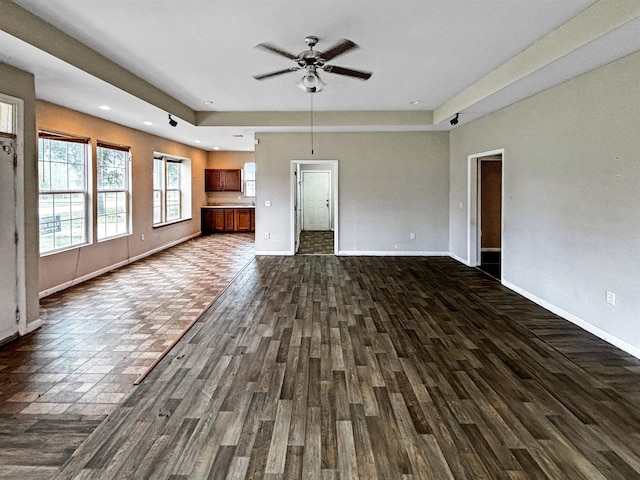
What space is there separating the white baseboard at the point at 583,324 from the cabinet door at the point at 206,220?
31.1ft

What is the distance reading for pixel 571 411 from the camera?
275 centimetres

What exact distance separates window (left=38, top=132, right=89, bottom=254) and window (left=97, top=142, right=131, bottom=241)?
0.45 m

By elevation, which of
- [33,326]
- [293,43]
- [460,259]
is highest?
[293,43]

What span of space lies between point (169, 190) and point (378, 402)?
366 inches

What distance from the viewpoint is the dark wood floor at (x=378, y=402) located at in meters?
2.22

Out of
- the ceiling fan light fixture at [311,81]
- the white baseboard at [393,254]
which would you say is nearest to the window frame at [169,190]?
the white baseboard at [393,254]

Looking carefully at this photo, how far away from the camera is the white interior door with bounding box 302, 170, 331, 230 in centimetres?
1462

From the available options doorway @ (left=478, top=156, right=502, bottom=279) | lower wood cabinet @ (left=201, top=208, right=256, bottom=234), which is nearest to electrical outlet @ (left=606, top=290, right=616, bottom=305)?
doorway @ (left=478, top=156, right=502, bottom=279)

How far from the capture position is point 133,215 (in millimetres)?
8453

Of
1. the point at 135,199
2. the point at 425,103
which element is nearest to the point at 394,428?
the point at 425,103

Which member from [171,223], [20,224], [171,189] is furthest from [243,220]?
[20,224]

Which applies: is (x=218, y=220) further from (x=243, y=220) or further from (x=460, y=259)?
(x=460, y=259)

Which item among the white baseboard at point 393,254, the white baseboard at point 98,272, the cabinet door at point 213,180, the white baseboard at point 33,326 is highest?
the cabinet door at point 213,180

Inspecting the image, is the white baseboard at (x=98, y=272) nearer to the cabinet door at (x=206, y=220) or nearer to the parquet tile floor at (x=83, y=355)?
the parquet tile floor at (x=83, y=355)
